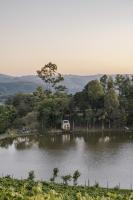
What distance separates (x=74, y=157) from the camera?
44906 millimetres

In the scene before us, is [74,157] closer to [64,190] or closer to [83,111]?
[64,190]

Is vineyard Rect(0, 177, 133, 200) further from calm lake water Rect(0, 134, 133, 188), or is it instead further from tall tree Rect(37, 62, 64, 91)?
tall tree Rect(37, 62, 64, 91)

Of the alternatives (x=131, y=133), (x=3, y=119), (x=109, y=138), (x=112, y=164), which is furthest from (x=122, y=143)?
(x=3, y=119)

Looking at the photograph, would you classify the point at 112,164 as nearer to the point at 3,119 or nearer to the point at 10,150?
the point at 10,150

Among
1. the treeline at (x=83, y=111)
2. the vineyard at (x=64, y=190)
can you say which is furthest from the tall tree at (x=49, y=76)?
the vineyard at (x=64, y=190)

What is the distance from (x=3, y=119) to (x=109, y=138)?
14.5m

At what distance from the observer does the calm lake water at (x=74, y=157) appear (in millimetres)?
36781

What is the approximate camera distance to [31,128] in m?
63.3

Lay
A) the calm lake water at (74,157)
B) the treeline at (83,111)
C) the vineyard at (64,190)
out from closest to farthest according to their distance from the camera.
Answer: the vineyard at (64,190), the calm lake water at (74,157), the treeline at (83,111)

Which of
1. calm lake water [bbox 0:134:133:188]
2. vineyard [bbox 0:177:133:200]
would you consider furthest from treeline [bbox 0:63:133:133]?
vineyard [bbox 0:177:133:200]

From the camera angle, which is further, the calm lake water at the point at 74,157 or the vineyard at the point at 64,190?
the calm lake water at the point at 74,157

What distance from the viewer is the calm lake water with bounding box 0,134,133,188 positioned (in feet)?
121

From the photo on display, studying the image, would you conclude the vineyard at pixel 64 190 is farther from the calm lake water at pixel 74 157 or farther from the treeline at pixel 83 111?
the treeline at pixel 83 111

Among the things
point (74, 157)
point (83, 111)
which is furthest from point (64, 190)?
point (83, 111)
